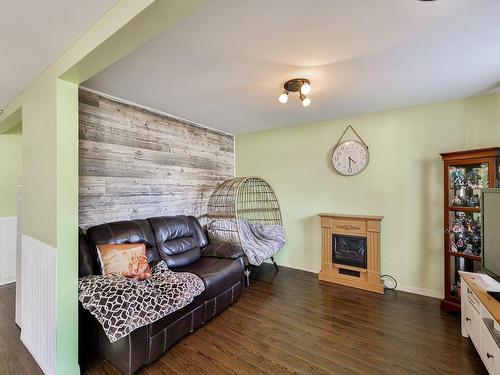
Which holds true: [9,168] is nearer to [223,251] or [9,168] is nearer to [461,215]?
[223,251]

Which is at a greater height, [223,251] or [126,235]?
[126,235]

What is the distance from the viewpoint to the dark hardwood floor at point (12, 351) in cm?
178

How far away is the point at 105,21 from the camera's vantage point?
126 cm

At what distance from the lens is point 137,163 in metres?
2.96

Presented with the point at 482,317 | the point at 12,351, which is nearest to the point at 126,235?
the point at 12,351

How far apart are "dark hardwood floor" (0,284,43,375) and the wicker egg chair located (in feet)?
6.91

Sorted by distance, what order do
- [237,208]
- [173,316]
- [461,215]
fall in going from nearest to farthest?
[173,316] → [461,215] → [237,208]

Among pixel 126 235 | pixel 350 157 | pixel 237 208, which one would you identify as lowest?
pixel 126 235

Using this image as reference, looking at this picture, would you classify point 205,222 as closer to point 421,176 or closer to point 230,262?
point 230,262

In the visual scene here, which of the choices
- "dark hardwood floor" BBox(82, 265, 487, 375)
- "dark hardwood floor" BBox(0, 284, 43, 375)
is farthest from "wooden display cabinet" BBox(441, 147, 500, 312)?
"dark hardwood floor" BBox(0, 284, 43, 375)

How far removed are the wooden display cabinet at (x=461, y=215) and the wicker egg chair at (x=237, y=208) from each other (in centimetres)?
226

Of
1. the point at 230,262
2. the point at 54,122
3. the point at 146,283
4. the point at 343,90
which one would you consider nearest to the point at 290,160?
the point at 343,90

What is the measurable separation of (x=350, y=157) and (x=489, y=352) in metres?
2.43

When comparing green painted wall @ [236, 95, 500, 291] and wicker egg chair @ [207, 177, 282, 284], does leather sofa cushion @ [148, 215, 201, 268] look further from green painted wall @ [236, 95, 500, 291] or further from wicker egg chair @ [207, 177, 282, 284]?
green painted wall @ [236, 95, 500, 291]
